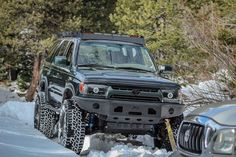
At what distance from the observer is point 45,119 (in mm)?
11422

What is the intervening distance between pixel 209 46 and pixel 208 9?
8.40ft

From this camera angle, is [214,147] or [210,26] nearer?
[214,147]

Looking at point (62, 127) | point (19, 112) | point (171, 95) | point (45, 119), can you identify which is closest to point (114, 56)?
point (171, 95)

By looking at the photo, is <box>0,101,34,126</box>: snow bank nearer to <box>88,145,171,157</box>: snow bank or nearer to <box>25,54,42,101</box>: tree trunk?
<box>88,145,171,157</box>: snow bank

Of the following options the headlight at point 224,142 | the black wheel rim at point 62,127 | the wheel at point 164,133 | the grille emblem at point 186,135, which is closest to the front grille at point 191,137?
the grille emblem at point 186,135

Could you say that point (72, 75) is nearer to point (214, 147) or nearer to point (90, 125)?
point (90, 125)

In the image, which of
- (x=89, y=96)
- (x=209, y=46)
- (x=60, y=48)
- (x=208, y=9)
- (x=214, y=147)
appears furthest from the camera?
(x=208, y=9)

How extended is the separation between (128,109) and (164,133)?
110cm

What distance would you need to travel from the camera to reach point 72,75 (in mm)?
9297

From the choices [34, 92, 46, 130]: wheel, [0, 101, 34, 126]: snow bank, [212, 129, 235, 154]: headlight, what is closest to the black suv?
[34, 92, 46, 130]: wheel

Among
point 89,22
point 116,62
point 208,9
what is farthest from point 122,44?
point 89,22

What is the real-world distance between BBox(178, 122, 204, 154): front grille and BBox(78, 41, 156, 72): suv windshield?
16.0 feet

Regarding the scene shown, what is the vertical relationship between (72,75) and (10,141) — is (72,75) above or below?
above

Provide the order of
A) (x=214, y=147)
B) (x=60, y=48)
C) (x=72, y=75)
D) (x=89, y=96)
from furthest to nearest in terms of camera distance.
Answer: (x=60, y=48), (x=72, y=75), (x=89, y=96), (x=214, y=147)
